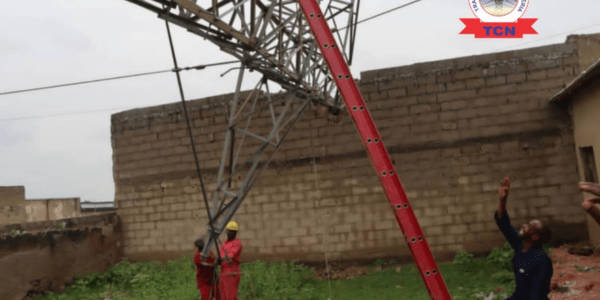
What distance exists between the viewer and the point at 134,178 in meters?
12.2

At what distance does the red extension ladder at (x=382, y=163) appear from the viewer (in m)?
4.04

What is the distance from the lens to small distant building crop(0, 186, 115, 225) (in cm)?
2211

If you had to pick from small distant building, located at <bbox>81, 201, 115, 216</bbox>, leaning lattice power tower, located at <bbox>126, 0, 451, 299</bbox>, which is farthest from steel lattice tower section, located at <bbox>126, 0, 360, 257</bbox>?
small distant building, located at <bbox>81, 201, 115, 216</bbox>

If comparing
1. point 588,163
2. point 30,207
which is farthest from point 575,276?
point 30,207

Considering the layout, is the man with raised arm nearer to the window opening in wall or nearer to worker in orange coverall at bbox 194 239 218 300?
worker in orange coverall at bbox 194 239 218 300

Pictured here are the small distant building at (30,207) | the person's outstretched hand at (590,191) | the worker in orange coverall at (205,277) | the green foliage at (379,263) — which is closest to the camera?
the person's outstretched hand at (590,191)

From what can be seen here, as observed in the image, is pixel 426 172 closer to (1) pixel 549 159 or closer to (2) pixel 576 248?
(1) pixel 549 159

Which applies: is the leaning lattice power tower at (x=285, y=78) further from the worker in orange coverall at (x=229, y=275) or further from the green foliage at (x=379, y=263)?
the green foliage at (x=379, y=263)

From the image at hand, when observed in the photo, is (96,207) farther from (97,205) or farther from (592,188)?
(592,188)

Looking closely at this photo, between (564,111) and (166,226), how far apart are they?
8787 mm

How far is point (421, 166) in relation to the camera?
995 centimetres

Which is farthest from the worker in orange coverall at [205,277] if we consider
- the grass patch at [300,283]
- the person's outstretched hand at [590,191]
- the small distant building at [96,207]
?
the small distant building at [96,207]

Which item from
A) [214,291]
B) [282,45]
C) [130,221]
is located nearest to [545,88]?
[282,45]

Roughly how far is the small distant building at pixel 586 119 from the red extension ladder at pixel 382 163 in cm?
470
